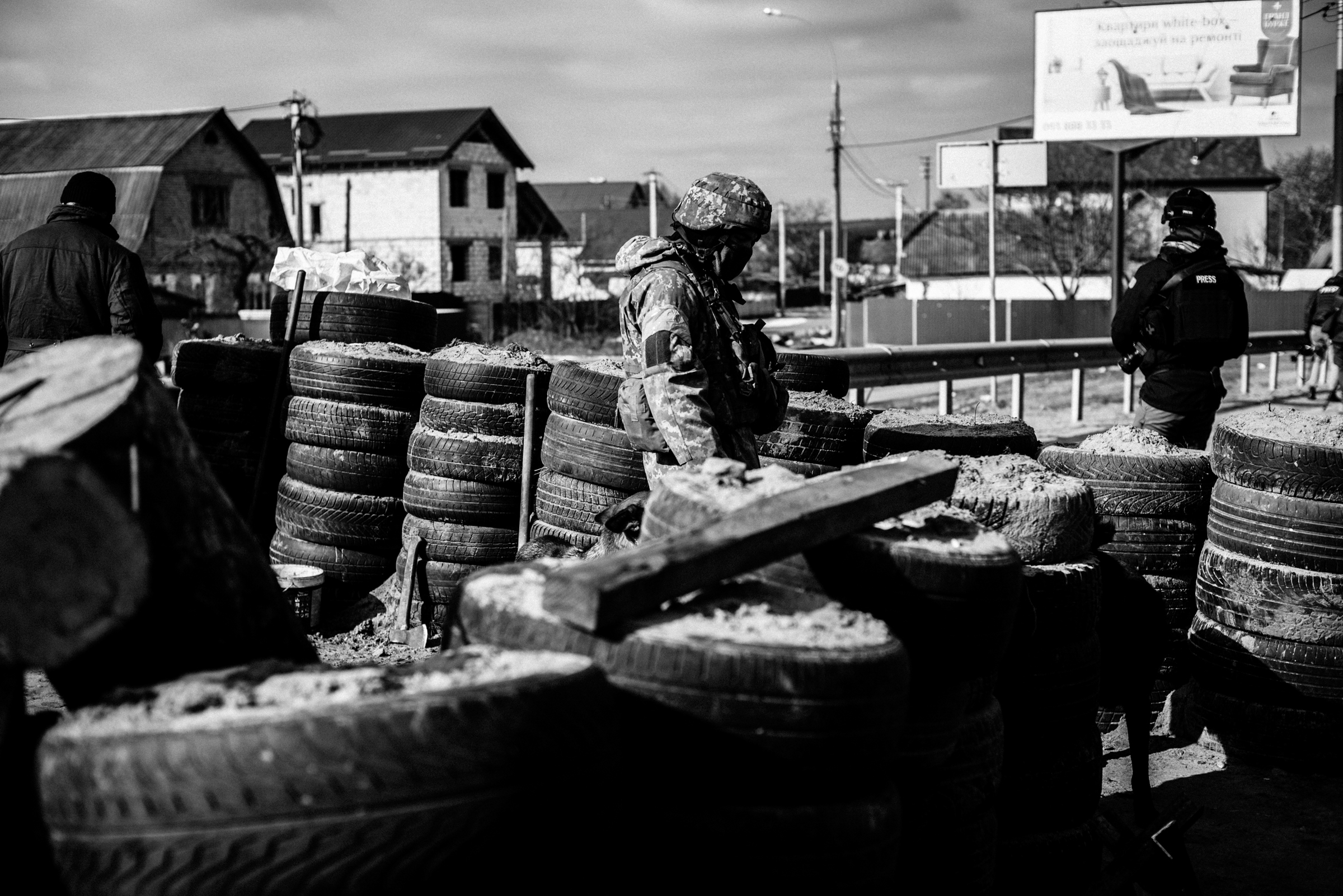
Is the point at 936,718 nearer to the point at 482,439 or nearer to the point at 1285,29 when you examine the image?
the point at 482,439

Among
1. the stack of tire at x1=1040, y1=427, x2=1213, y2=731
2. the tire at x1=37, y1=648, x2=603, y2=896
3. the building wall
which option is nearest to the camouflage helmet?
the stack of tire at x1=1040, y1=427, x2=1213, y2=731

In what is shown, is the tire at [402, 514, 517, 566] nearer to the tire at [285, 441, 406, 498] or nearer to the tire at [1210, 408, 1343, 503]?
Result: the tire at [285, 441, 406, 498]

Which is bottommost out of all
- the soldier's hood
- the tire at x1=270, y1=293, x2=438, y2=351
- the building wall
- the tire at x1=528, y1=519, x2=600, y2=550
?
the tire at x1=528, y1=519, x2=600, y2=550

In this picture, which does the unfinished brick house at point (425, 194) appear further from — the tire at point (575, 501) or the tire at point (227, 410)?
the tire at point (575, 501)

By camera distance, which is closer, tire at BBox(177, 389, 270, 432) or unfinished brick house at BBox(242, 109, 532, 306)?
tire at BBox(177, 389, 270, 432)

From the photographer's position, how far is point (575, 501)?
679 centimetres

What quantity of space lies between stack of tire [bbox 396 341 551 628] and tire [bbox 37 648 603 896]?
4963 millimetres

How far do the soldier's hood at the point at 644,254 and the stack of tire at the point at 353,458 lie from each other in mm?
2677

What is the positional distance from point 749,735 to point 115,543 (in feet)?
4.43

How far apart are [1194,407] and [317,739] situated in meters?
7.03

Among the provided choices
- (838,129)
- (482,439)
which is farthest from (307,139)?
(482,439)

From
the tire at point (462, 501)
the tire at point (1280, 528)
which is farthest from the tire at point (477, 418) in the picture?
the tire at point (1280, 528)

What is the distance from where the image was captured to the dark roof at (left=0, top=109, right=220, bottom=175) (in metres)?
54.4

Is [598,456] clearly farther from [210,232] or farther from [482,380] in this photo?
[210,232]
